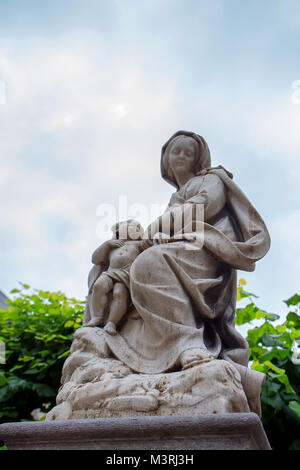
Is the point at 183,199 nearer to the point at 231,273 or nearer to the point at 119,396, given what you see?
the point at 231,273

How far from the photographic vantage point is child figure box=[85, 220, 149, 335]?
11.9 ft

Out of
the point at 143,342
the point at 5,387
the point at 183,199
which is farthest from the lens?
the point at 5,387

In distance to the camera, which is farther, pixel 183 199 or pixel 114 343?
pixel 183 199

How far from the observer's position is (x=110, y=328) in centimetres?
354

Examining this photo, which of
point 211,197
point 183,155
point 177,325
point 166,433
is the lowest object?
point 166,433

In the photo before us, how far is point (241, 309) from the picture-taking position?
6125 millimetres

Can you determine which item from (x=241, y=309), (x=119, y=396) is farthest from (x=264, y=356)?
(x=119, y=396)

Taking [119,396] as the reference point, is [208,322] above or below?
above

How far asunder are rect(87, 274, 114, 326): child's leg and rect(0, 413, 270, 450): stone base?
125 centimetres

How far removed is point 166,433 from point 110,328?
4.23 ft

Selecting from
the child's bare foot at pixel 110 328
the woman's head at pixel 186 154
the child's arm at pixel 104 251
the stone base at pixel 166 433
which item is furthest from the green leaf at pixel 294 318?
the stone base at pixel 166 433

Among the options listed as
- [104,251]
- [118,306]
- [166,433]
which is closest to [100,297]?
[118,306]

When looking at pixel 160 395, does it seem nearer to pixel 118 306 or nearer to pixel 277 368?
pixel 118 306
